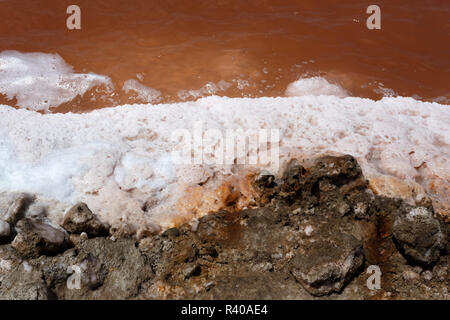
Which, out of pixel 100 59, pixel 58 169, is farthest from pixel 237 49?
pixel 58 169

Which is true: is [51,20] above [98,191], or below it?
above

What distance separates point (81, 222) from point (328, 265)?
1543 mm

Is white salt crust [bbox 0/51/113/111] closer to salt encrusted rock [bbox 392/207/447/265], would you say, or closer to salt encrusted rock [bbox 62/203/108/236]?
salt encrusted rock [bbox 62/203/108/236]

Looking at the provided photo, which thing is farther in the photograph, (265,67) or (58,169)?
(265,67)

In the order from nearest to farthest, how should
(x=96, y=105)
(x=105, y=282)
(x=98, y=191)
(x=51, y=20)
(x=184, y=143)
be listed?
(x=105, y=282) → (x=98, y=191) → (x=184, y=143) → (x=96, y=105) → (x=51, y=20)

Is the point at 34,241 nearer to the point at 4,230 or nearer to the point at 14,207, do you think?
the point at 4,230

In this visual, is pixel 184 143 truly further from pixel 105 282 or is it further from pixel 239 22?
pixel 239 22

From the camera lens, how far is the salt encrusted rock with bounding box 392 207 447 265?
2.39m

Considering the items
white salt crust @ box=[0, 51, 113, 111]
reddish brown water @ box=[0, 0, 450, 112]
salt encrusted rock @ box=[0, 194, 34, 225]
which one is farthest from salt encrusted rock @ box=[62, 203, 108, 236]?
white salt crust @ box=[0, 51, 113, 111]

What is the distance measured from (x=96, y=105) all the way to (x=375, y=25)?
13.4ft

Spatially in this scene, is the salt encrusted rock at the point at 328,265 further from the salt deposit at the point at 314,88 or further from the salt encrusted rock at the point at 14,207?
the salt deposit at the point at 314,88

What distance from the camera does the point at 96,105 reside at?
452cm

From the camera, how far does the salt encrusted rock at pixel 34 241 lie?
2.37 metres

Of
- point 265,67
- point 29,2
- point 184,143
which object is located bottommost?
point 184,143
